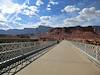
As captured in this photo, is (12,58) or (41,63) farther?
(41,63)

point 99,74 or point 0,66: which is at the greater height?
point 0,66

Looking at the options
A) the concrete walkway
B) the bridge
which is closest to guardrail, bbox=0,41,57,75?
the bridge

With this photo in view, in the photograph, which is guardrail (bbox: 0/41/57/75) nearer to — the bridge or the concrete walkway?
the bridge

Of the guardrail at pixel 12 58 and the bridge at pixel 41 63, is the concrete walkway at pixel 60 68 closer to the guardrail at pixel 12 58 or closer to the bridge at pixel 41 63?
the bridge at pixel 41 63

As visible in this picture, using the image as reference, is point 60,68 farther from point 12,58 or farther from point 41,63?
point 41,63

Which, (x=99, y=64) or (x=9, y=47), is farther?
(x=9, y=47)

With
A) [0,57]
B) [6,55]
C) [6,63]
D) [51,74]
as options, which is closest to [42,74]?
[51,74]

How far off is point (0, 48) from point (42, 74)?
8850 mm

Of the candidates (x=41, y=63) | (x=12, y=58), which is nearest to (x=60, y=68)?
(x=12, y=58)

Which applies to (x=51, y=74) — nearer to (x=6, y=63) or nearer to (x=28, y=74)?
(x=28, y=74)

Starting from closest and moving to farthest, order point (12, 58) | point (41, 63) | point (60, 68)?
point (12, 58) → point (60, 68) → point (41, 63)

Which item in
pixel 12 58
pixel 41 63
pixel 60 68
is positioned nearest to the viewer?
pixel 12 58

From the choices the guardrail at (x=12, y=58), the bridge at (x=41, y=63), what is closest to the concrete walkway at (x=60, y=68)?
the bridge at (x=41, y=63)

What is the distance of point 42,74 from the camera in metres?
9.41
